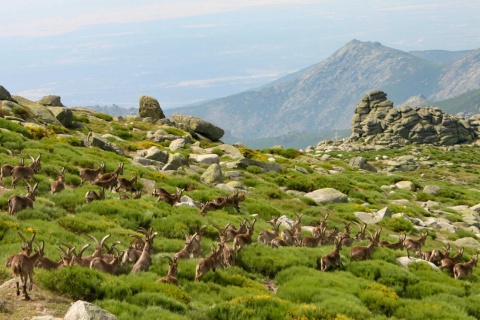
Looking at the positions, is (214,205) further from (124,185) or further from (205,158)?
(205,158)

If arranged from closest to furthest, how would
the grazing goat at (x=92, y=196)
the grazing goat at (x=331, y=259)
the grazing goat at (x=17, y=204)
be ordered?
the grazing goat at (x=17, y=204)
the grazing goat at (x=331, y=259)
the grazing goat at (x=92, y=196)

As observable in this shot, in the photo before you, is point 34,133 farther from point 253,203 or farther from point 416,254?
point 416,254

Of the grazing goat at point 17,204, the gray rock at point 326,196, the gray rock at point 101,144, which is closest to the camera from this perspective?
the grazing goat at point 17,204

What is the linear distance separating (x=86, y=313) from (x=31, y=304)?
1.75m

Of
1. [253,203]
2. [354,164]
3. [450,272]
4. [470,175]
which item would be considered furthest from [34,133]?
[470,175]

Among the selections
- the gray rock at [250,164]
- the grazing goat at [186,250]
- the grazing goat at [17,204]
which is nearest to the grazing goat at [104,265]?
the grazing goat at [186,250]

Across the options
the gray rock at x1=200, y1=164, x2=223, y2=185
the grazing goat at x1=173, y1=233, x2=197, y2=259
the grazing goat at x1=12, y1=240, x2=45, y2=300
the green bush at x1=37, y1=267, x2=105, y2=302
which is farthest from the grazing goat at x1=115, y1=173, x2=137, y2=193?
the grazing goat at x1=12, y1=240, x2=45, y2=300

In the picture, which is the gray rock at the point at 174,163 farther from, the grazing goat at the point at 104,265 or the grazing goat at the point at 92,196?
the grazing goat at the point at 104,265

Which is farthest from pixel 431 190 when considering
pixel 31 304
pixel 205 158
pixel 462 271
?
pixel 31 304

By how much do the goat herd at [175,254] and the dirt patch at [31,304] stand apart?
26cm

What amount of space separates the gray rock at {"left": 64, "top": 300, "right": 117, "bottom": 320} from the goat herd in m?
1.64

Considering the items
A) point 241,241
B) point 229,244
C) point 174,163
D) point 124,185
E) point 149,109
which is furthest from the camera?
point 149,109

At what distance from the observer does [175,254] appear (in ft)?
46.6

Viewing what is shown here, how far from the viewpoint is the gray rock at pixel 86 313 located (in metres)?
8.58
